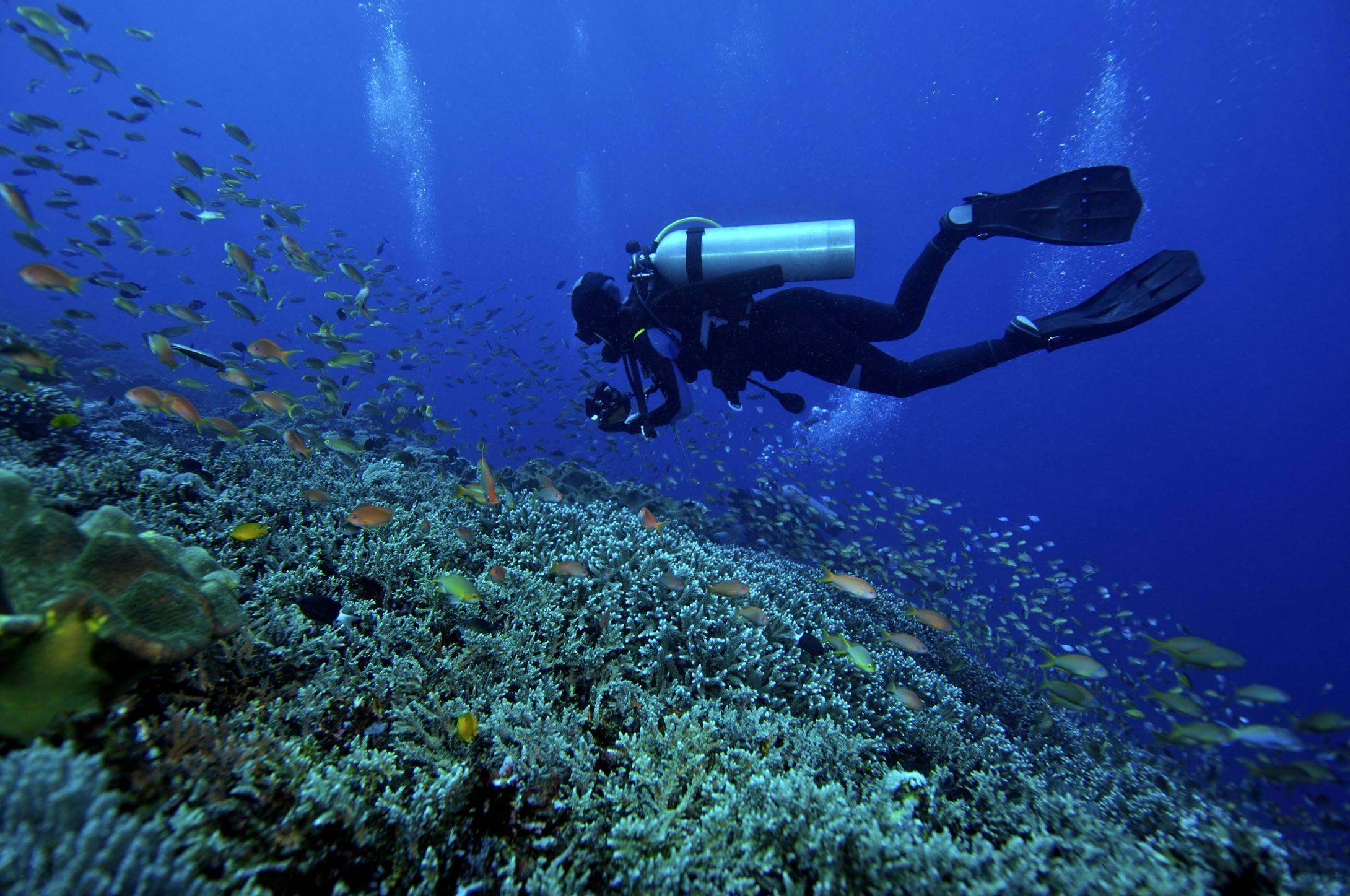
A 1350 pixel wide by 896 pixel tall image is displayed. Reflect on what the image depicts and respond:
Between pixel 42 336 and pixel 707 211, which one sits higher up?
pixel 707 211

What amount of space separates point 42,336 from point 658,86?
233ft

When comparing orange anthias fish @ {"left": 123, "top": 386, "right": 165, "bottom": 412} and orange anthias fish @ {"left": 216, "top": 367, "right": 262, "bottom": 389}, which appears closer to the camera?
orange anthias fish @ {"left": 123, "top": 386, "right": 165, "bottom": 412}

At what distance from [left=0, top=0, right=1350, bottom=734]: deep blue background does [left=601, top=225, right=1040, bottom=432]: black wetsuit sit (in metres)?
35.7

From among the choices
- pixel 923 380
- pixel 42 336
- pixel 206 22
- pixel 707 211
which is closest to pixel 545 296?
pixel 707 211

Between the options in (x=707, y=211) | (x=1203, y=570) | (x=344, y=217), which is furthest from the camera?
(x=344, y=217)

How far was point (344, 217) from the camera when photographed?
104875mm

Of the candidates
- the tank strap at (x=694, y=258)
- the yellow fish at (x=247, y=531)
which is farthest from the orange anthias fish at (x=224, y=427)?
the tank strap at (x=694, y=258)

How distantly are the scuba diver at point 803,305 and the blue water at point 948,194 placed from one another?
3099 cm

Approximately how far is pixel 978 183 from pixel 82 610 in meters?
76.0

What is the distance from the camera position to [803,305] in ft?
20.6

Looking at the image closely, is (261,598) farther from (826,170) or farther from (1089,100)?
(1089,100)

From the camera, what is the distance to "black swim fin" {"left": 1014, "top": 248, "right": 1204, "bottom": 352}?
5.20 m

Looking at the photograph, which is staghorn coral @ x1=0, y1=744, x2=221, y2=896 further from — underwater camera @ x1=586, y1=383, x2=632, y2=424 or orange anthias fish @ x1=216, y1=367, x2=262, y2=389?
orange anthias fish @ x1=216, y1=367, x2=262, y2=389

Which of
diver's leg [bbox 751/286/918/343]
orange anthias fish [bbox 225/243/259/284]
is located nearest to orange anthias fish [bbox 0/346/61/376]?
orange anthias fish [bbox 225/243/259/284]
